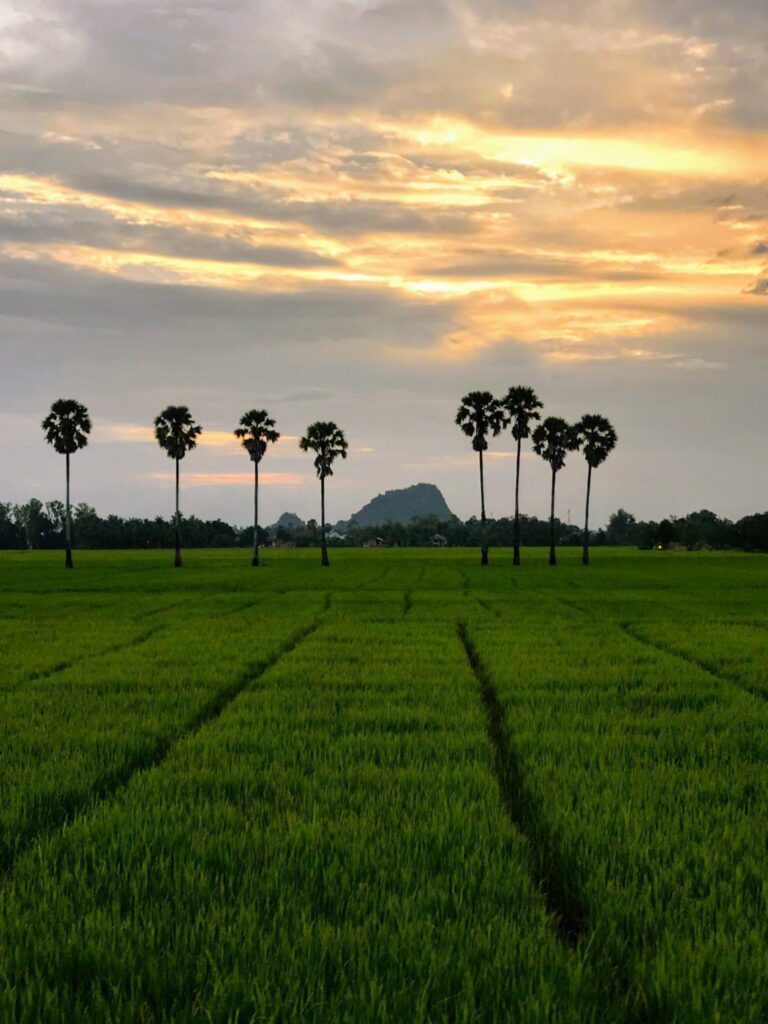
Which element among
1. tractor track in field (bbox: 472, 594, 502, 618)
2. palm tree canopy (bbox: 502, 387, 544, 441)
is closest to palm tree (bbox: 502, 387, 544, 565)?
palm tree canopy (bbox: 502, 387, 544, 441)

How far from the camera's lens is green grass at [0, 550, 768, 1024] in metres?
4.51

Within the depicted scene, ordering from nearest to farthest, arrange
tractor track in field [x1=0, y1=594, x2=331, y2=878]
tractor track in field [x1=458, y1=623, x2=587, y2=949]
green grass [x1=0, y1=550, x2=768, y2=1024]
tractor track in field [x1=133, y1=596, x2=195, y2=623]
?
green grass [x1=0, y1=550, x2=768, y2=1024] → tractor track in field [x1=458, y1=623, x2=587, y2=949] → tractor track in field [x1=0, y1=594, x2=331, y2=878] → tractor track in field [x1=133, y1=596, x2=195, y2=623]

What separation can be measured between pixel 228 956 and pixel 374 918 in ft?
2.84

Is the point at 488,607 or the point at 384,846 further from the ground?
the point at 384,846

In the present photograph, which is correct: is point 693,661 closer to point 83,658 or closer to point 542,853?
point 83,658

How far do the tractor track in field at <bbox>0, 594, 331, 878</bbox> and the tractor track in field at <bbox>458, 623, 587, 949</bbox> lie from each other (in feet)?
11.7

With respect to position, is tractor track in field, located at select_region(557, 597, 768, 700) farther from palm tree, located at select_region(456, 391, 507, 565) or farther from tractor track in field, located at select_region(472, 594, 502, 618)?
palm tree, located at select_region(456, 391, 507, 565)

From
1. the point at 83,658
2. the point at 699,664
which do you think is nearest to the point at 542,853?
the point at 699,664

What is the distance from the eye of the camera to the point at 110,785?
884cm

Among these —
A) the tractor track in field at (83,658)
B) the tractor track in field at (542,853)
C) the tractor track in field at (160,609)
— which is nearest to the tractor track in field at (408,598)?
the tractor track in field at (160,609)

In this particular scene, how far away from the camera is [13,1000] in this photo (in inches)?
170

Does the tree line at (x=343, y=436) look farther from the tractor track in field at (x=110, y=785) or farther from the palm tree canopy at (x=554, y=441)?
the tractor track in field at (x=110, y=785)

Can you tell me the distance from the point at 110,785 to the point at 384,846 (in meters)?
3.53

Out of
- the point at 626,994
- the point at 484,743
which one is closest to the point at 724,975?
the point at 626,994
